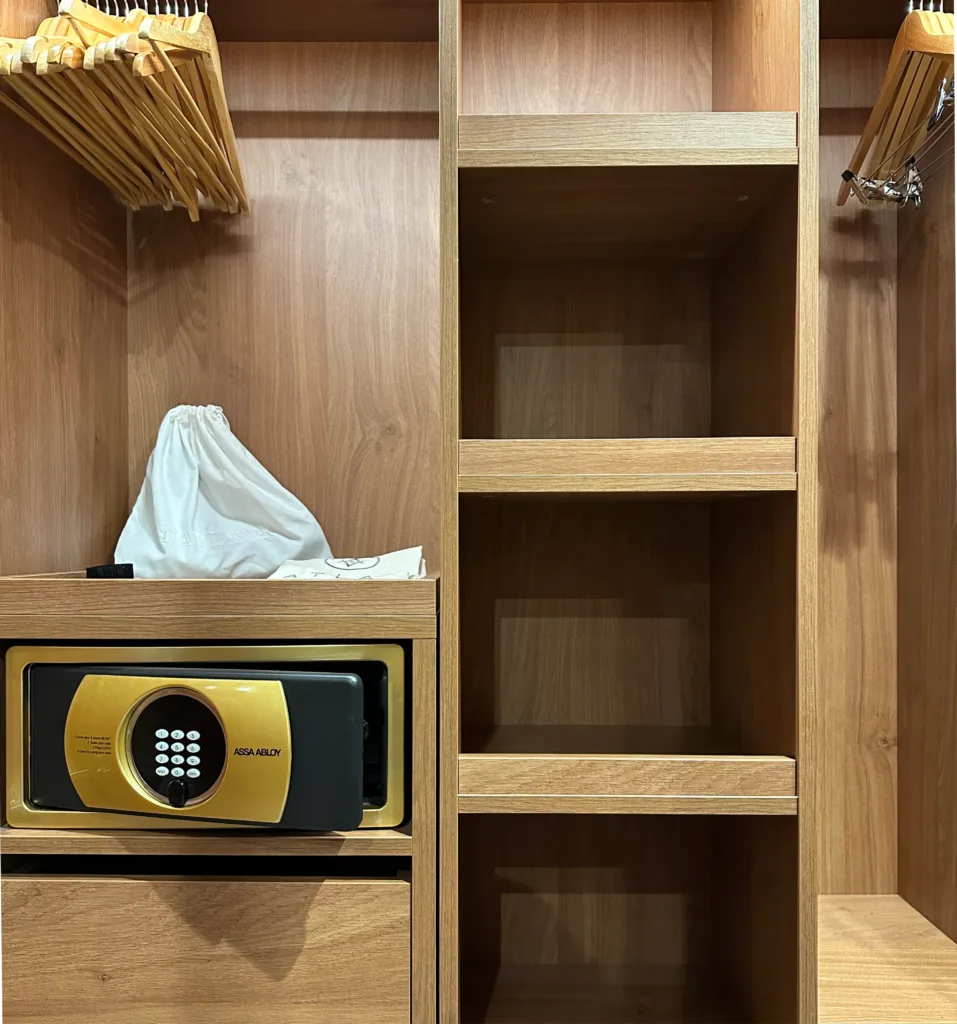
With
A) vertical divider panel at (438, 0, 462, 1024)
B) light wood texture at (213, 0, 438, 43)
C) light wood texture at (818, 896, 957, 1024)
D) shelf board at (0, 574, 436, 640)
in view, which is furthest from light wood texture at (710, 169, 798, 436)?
light wood texture at (818, 896, 957, 1024)

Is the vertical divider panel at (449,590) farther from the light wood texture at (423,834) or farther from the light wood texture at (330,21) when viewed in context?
the light wood texture at (330,21)

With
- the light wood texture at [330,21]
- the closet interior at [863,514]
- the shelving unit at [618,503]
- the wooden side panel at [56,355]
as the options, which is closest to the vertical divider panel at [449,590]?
the shelving unit at [618,503]

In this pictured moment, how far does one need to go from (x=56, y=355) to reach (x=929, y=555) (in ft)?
4.46

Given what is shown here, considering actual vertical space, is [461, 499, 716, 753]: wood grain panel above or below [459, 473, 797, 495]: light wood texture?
below

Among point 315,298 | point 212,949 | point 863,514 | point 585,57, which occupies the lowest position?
point 212,949

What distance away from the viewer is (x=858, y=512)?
161cm

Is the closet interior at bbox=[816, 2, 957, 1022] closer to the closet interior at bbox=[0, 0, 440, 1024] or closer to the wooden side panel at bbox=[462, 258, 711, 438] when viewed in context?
the wooden side panel at bbox=[462, 258, 711, 438]

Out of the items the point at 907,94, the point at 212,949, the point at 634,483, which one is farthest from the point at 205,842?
the point at 907,94

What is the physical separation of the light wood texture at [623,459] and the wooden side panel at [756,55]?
43cm

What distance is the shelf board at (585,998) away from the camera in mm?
1411

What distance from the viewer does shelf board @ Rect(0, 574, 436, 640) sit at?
3.83ft

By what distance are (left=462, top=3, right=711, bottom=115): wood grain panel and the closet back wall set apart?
0.33ft

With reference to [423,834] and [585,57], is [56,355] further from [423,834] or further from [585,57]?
[585,57]

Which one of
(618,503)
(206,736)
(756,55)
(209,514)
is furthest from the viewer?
(618,503)
